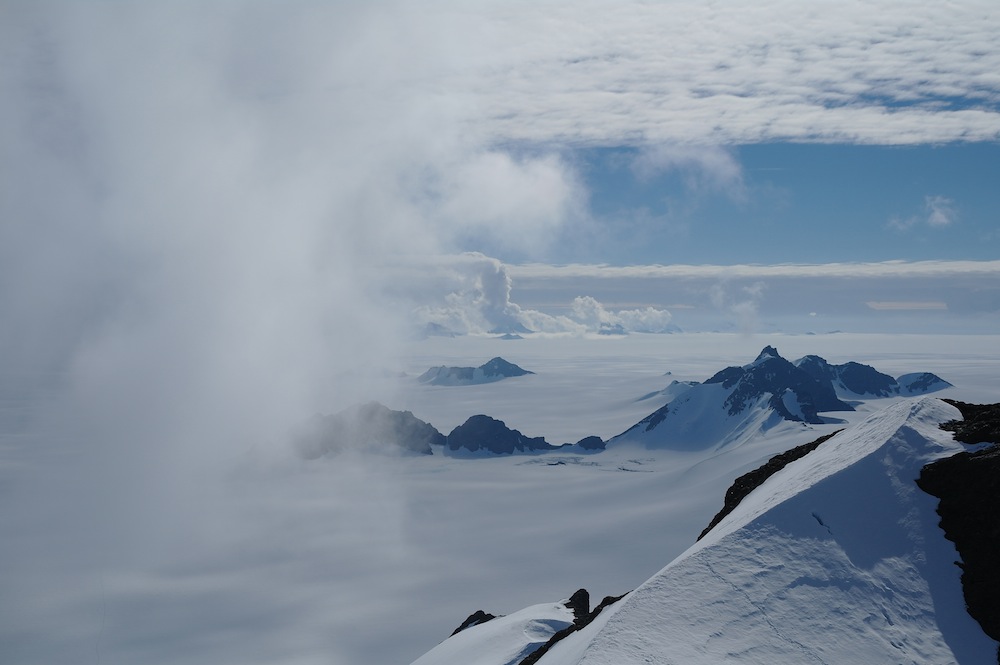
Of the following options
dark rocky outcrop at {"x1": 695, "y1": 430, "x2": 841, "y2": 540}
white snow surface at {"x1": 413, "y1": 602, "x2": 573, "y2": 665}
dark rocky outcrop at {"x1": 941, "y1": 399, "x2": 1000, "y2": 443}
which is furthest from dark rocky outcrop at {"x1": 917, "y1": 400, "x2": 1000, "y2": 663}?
white snow surface at {"x1": 413, "y1": 602, "x2": 573, "y2": 665}

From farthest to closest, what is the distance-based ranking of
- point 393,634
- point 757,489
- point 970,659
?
point 393,634 < point 757,489 < point 970,659

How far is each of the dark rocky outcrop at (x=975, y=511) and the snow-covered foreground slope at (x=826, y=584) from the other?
17.4 inches

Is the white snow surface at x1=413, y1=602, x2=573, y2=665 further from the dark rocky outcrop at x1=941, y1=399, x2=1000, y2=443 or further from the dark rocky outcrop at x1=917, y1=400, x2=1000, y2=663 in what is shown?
the dark rocky outcrop at x1=941, y1=399, x2=1000, y2=443

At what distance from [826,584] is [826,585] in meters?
0.04

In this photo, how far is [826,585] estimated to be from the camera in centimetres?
2448

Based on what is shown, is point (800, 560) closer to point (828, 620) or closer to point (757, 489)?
point (828, 620)

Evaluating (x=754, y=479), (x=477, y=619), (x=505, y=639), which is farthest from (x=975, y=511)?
(x=477, y=619)

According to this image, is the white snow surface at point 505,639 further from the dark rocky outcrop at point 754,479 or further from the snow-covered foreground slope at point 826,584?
the dark rocky outcrop at point 754,479

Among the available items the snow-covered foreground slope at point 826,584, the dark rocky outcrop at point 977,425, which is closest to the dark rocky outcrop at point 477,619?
the snow-covered foreground slope at point 826,584

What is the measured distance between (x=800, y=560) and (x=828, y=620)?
2.64m

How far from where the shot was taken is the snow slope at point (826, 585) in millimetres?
22297

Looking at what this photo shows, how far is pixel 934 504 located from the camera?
1036 inches

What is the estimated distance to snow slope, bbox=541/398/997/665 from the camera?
22.3m

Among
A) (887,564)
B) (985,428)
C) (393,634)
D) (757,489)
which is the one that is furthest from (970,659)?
(393,634)
